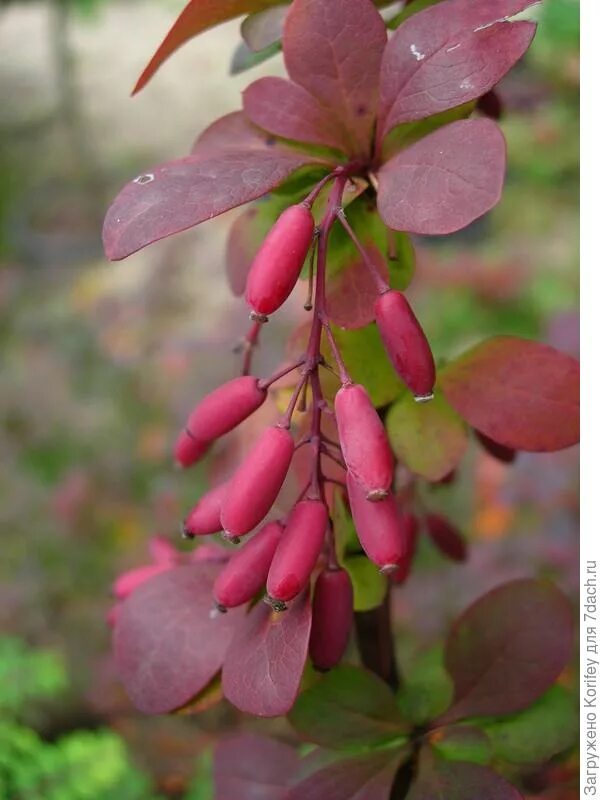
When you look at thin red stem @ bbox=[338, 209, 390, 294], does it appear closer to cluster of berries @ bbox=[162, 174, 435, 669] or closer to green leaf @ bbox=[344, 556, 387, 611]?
cluster of berries @ bbox=[162, 174, 435, 669]

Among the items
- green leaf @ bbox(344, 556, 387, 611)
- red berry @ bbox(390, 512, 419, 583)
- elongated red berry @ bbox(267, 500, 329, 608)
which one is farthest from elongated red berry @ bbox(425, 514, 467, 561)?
elongated red berry @ bbox(267, 500, 329, 608)

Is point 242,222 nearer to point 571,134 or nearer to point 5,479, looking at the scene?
point 5,479

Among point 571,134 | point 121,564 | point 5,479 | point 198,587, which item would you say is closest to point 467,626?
point 198,587

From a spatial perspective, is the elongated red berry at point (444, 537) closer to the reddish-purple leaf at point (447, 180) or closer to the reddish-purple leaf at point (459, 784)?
the reddish-purple leaf at point (459, 784)

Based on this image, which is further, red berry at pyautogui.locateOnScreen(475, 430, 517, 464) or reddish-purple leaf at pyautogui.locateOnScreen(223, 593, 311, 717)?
red berry at pyautogui.locateOnScreen(475, 430, 517, 464)

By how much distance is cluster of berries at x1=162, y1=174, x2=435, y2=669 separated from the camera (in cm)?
41

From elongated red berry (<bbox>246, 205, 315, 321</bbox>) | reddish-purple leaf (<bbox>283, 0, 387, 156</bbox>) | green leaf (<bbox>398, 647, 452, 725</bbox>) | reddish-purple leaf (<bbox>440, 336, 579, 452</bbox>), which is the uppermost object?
reddish-purple leaf (<bbox>283, 0, 387, 156</bbox>)

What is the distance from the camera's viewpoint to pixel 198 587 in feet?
1.85

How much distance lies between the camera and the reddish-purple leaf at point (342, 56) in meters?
0.47

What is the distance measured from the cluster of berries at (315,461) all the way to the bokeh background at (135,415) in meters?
0.22

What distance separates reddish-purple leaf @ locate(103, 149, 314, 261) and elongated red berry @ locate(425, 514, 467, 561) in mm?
329

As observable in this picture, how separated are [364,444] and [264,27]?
0.24 meters

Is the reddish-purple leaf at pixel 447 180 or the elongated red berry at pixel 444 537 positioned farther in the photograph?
the elongated red berry at pixel 444 537

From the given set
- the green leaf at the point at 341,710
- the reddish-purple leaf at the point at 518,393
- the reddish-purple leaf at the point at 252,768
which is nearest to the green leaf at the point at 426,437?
the reddish-purple leaf at the point at 518,393
